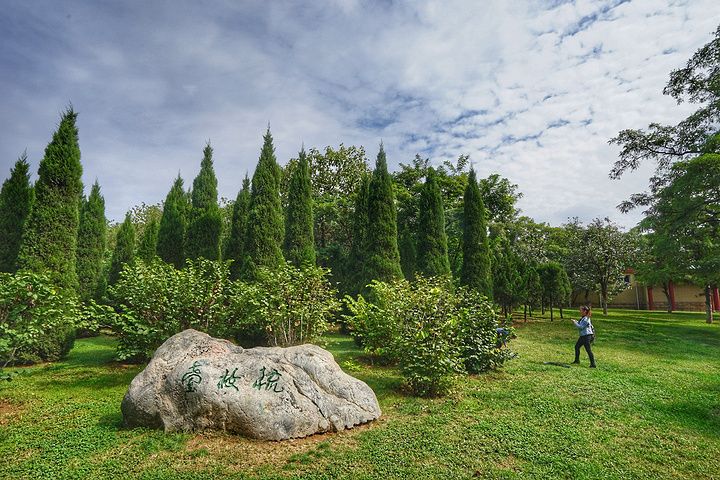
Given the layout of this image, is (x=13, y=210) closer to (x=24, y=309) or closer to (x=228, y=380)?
(x=24, y=309)

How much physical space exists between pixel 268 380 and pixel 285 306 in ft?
8.33

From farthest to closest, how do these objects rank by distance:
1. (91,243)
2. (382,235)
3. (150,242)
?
(150,242)
(91,243)
(382,235)

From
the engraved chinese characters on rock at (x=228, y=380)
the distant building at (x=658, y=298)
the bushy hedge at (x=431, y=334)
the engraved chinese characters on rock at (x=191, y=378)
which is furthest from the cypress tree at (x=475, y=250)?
the distant building at (x=658, y=298)

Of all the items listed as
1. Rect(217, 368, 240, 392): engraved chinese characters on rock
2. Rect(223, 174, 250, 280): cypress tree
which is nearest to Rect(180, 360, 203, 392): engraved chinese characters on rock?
Rect(217, 368, 240, 392): engraved chinese characters on rock

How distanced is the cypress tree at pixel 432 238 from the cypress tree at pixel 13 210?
12567 millimetres

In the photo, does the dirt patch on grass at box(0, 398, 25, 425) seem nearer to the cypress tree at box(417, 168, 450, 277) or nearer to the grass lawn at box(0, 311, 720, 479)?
the grass lawn at box(0, 311, 720, 479)

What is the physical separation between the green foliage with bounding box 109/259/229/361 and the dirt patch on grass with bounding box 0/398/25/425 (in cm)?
148

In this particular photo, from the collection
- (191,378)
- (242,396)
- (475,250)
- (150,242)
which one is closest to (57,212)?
(191,378)

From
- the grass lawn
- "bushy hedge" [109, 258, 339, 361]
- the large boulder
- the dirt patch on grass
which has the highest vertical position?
"bushy hedge" [109, 258, 339, 361]

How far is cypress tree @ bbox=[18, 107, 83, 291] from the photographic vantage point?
327 inches

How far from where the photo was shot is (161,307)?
6.92m

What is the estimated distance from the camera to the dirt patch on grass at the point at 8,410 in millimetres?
4992

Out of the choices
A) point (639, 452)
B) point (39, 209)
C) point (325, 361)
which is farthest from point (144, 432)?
point (39, 209)

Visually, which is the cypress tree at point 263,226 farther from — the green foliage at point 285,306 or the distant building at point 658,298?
the distant building at point 658,298
